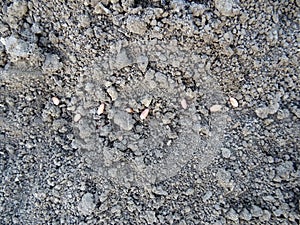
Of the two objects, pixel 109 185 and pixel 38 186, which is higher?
pixel 109 185

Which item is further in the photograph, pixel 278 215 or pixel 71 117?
pixel 71 117

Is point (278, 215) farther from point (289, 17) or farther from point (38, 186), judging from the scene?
point (38, 186)

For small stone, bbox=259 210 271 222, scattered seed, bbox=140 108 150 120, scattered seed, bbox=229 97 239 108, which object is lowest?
small stone, bbox=259 210 271 222

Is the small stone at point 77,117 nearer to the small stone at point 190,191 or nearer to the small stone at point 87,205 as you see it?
the small stone at point 87,205

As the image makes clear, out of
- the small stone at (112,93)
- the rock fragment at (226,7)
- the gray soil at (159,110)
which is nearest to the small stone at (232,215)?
the gray soil at (159,110)

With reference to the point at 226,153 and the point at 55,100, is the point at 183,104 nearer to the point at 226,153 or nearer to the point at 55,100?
the point at 226,153

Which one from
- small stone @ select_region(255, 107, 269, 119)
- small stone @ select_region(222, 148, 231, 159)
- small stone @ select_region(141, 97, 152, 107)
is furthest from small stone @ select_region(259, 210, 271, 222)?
small stone @ select_region(141, 97, 152, 107)

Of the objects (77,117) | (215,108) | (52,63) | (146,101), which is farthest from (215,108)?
(52,63)

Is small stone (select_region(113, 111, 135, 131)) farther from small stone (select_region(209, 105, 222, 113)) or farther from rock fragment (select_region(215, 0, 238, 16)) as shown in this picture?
rock fragment (select_region(215, 0, 238, 16))

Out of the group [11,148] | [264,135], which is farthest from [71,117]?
[264,135]
